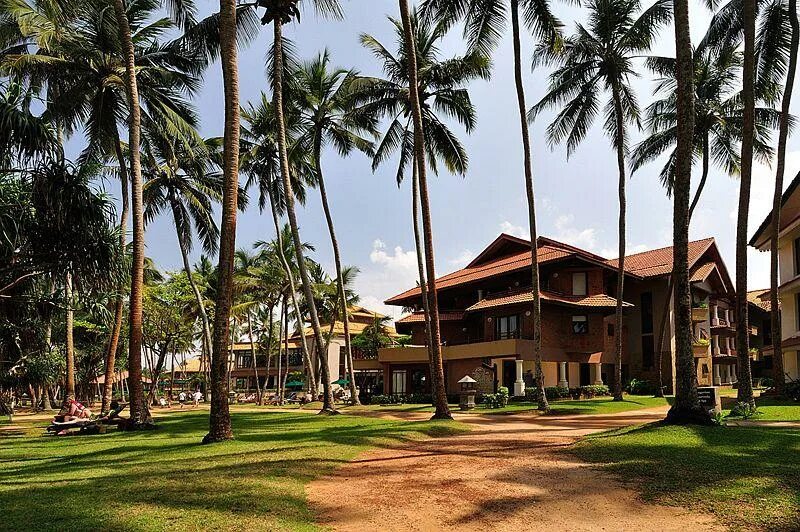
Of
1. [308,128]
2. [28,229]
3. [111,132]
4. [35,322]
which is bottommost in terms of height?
[35,322]

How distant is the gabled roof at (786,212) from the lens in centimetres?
3434

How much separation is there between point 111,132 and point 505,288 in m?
24.0

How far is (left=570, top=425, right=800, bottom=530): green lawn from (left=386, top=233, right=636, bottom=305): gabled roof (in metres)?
22.9

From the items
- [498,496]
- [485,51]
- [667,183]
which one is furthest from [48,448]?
[667,183]

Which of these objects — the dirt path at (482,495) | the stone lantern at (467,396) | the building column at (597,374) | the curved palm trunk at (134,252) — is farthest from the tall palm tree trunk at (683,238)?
the building column at (597,374)

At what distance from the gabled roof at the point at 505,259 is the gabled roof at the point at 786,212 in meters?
9.27

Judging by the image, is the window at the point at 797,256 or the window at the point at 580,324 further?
the window at the point at 580,324

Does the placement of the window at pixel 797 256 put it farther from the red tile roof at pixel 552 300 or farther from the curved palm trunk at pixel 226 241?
the curved palm trunk at pixel 226 241

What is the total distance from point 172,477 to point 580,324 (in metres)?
30.3

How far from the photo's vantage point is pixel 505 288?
1532 inches

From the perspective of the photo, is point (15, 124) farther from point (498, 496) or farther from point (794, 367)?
point (794, 367)

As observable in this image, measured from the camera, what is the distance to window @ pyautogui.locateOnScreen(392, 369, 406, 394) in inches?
1638

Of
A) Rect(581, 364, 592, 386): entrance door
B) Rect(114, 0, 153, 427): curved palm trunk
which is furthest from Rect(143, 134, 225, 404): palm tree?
Rect(581, 364, 592, 386): entrance door

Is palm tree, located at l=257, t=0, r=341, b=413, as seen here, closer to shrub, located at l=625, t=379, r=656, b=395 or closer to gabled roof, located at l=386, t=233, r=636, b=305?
gabled roof, located at l=386, t=233, r=636, b=305
